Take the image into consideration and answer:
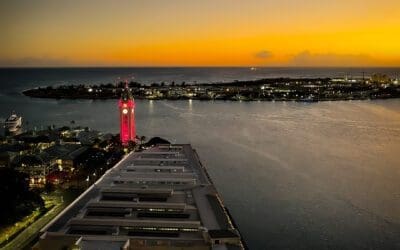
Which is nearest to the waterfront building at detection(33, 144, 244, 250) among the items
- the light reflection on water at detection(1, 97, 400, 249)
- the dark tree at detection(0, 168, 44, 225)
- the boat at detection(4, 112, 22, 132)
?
the dark tree at detection(0, 168, 44, 225)

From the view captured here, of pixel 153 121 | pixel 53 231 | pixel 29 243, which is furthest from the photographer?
pixel 153 121

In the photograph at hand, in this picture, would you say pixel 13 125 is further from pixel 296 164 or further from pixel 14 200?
pixel 14 200

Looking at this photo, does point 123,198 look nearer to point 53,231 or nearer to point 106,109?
point 53,231

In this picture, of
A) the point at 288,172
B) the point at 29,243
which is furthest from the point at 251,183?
the point at 29,243

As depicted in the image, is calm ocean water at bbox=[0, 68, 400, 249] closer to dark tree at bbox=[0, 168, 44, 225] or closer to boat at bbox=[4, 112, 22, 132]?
boat at bbox=[4, 112, 22, 132]

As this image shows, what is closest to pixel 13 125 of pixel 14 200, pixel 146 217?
pixel 14 200
